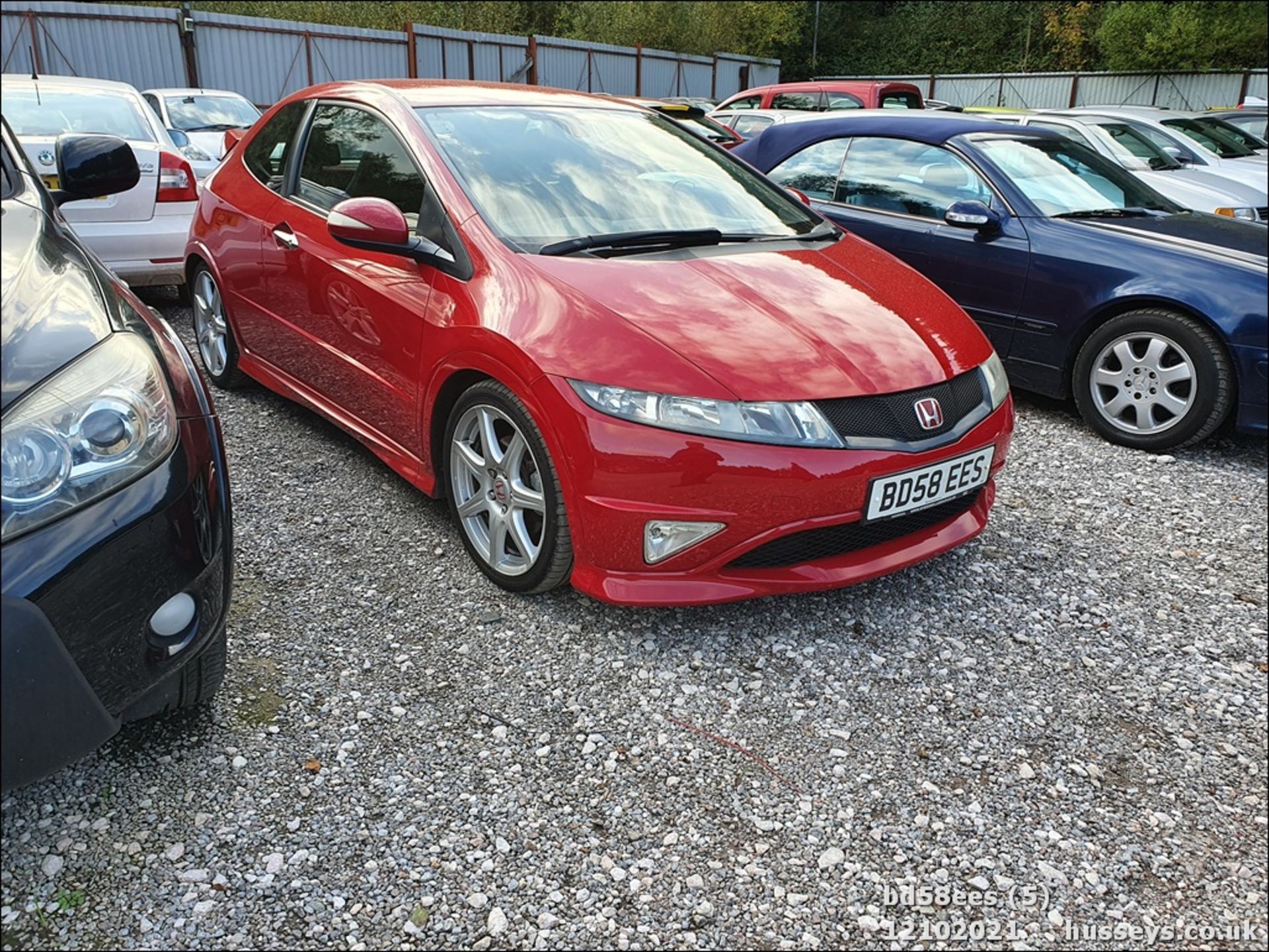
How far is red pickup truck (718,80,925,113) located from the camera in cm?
899

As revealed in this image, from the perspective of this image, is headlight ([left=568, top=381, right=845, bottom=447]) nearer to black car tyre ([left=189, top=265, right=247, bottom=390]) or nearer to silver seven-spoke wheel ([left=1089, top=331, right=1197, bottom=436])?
silver seven-spoke wheel ([left=1089, top=331, right=1197, bottom=436])

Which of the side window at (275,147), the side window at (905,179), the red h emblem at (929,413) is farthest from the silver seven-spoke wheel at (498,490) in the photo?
the side window at (905,179)

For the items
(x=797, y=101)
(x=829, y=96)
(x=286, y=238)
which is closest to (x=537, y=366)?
(x=286, y=238)

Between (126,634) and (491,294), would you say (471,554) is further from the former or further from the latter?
(126,634)

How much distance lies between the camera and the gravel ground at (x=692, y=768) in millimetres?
1760

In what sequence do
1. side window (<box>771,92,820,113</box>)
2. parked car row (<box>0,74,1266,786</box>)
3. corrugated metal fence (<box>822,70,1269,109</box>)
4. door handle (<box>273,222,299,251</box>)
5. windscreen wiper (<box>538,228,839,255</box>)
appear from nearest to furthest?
parked car row (<box>0,74,1266,786</box>) → windscreen wiper (<box>538,228,839,255</box>) → door handle (<box>273,222,299,251</box>) → corrugated metal fence (<box>822,70,1269,109</box>) → side window (<box>771,92,820,113</box>)

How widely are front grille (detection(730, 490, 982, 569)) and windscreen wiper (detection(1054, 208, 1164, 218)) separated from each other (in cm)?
262

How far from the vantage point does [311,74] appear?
19.9 meters

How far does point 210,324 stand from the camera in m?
4.54

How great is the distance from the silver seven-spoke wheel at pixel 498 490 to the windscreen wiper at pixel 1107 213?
3161 mm

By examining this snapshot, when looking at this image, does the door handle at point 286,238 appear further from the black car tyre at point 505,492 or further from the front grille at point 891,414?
the front grille at point 891,414

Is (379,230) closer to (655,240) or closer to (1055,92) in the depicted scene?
(655,240)

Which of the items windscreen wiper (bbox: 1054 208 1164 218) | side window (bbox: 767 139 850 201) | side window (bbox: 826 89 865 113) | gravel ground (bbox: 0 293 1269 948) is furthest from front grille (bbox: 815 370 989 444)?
side window (bbox: 826 89 865 113)

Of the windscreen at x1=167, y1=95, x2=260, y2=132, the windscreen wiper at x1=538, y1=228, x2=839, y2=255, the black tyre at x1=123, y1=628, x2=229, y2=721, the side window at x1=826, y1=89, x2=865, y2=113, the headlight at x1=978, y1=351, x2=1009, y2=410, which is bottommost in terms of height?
the black tyre at x1=123, y1=628, x2=229, y2=721
